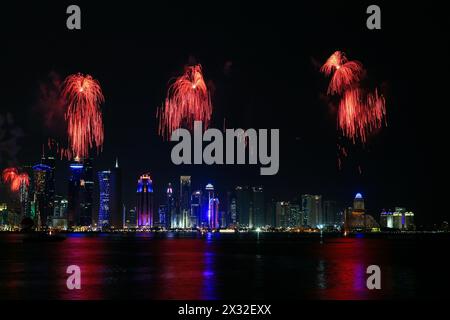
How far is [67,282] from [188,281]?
9.81 m

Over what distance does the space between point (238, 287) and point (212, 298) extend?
300 inches

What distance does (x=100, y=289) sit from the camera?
46.6 meters
